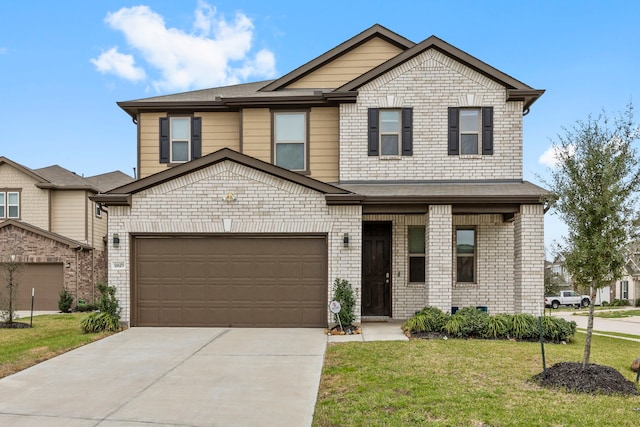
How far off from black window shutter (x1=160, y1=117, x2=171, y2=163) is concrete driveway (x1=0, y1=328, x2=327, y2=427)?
19.7 ft

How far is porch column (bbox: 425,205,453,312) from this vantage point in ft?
41.5

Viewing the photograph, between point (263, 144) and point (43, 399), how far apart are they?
30.3 ft

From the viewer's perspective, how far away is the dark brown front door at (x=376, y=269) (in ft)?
47.5

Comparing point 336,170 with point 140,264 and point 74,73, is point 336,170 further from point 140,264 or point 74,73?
point 74,73

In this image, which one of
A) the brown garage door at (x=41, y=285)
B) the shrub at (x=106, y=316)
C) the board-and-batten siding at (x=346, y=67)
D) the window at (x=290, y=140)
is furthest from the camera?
the brown garage door at (x=41, y=285)

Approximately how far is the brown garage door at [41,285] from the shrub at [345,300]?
1519cm

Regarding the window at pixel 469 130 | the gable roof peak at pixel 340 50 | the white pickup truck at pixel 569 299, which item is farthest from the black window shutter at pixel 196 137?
the white pickup truck at pixel 569 299

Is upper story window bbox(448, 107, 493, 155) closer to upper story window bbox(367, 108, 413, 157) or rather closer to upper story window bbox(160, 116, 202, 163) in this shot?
upper story window bbox(367, 108, 413, 157)

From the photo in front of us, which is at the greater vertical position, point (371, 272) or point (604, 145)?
point (604, 145)

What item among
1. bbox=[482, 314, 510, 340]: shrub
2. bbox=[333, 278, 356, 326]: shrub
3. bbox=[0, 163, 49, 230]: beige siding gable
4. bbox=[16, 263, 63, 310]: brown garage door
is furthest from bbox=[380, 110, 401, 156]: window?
bbox=[0, 163, 49, 230]: beige siding gable

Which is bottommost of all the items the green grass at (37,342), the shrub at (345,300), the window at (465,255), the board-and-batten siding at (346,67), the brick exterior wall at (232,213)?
the green grass at (37,342)

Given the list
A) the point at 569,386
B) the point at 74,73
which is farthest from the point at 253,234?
the point at 74,73

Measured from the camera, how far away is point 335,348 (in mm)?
10078

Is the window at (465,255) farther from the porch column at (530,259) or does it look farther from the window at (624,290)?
the window at (624,290)
